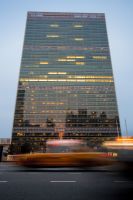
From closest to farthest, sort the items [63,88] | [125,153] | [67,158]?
1. [125,153]
2. [67,158]
3. [63,88]

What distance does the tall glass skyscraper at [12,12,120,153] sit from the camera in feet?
412

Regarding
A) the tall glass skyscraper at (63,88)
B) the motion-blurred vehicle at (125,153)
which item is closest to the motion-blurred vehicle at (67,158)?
the motion-blurred vehicle at (125,153)

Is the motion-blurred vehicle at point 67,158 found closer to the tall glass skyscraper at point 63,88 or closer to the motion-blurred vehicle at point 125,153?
the motion-blurred vehicle at point 125,153

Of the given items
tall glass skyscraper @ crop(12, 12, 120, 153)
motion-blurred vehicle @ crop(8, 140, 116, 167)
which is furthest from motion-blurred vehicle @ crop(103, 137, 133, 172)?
tall glass skyscraper @ crop(12, 12, 120, 153)

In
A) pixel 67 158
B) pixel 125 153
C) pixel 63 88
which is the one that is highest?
pixel 63 88

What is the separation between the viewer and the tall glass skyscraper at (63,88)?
125562 millimetres

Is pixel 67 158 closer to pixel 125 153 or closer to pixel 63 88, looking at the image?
pixel 125 153

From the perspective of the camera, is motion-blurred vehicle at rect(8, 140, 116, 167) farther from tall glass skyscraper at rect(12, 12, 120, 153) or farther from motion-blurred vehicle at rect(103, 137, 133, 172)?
tall glass skyscraper at rect(12, 12, 120, 153)

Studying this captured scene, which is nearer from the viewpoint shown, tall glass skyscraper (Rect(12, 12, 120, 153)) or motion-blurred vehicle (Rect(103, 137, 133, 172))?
motion-blurred vehicle (Rect(103, 137, 133, 172))

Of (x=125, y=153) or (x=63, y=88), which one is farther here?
(x=63, y=88)

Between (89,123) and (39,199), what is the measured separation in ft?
418

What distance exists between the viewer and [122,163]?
5059mm

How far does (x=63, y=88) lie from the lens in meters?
132

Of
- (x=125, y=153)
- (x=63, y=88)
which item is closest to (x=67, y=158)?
(x=125, y=153)
